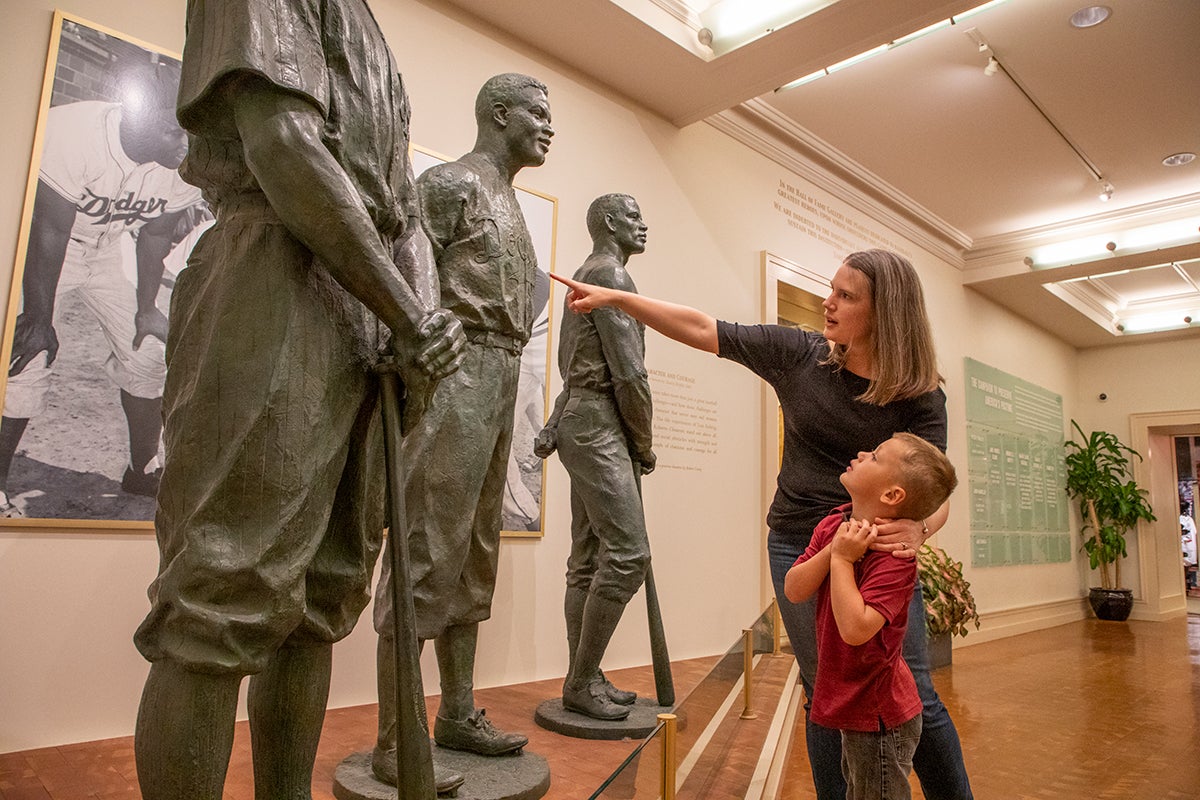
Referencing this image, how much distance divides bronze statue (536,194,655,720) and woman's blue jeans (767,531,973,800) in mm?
1440

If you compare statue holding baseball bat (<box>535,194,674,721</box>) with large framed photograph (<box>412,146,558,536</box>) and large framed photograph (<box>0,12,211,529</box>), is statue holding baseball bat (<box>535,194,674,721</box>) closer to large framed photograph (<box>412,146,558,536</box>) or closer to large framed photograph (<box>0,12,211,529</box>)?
large framed photograph (<box>412,146,558,536</box>)

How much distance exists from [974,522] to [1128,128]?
14.9ft

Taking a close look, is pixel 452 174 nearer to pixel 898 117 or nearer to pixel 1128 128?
pixel 898 117

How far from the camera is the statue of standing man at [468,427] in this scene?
254cm

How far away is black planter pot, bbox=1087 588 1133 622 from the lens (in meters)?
12.6

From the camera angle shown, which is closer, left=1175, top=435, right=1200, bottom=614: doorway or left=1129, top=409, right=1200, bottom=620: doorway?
left=1129, top=409, right=1200, bottom=620: doorway

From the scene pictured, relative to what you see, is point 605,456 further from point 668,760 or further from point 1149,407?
point 1149,407

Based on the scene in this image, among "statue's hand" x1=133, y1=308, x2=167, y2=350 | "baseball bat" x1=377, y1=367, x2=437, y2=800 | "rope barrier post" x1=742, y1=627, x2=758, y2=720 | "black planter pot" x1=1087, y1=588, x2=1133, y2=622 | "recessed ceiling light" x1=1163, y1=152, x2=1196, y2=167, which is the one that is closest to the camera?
"baseball bat" x1=377, y1=367, x2=437, y2=800

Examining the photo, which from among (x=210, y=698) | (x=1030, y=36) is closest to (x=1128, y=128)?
(x=1030, y=36)

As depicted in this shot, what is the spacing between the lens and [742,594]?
6.40m

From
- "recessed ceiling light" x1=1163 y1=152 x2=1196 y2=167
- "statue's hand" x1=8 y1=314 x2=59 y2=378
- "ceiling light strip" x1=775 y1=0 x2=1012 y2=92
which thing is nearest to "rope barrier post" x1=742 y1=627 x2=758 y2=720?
"statue's hand" x1=8 y1=314 x2=59 y2=378

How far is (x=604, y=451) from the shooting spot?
11.8ft

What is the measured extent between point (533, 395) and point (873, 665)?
11.1 ft

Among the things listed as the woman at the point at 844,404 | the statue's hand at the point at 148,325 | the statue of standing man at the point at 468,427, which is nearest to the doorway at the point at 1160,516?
the woman at the point at 844,404
